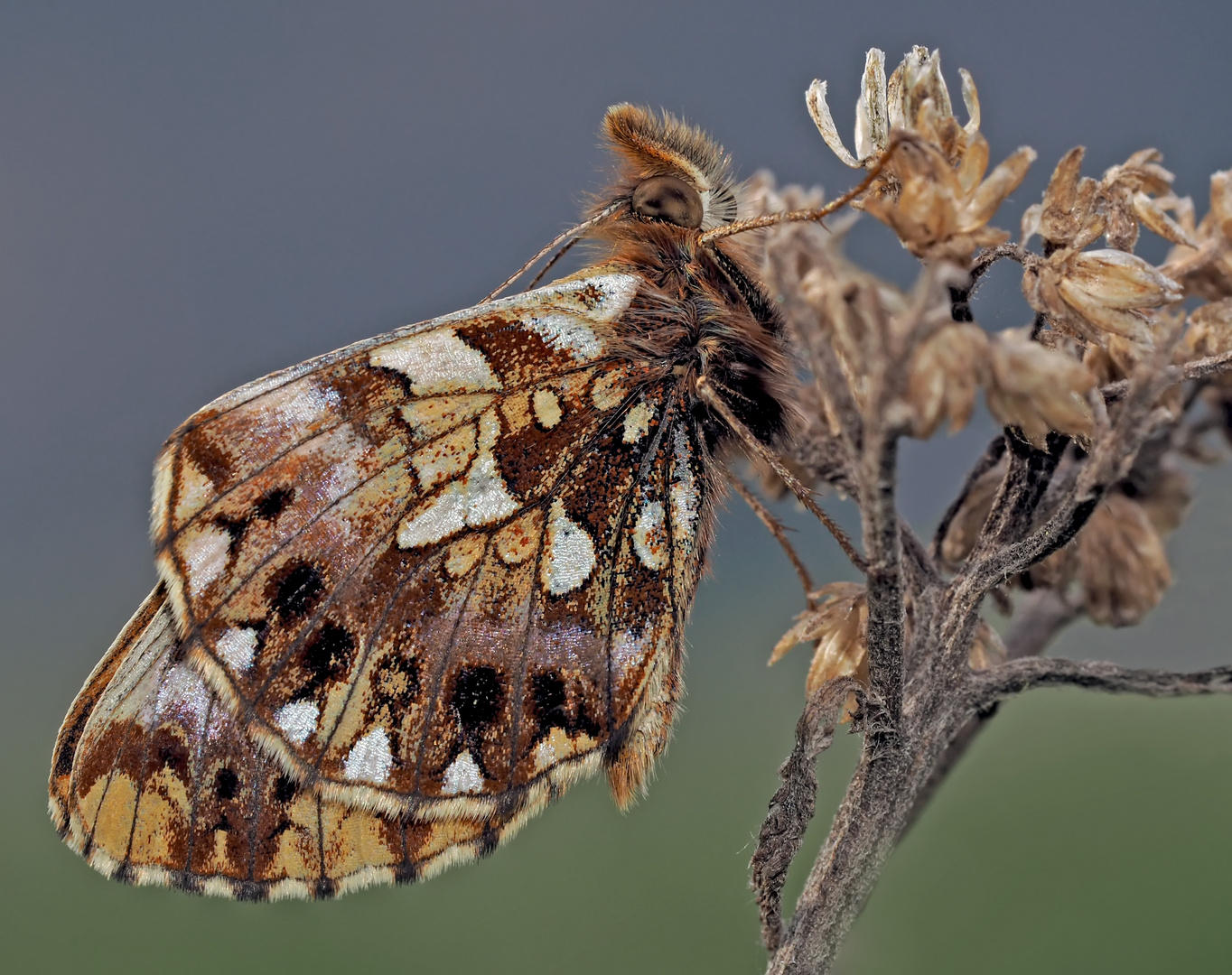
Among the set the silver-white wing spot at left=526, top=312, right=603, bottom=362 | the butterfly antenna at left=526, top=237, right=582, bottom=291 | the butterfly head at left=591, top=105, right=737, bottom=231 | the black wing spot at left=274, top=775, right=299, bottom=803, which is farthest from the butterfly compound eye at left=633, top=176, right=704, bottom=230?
the black wing spot at left=274, top=775, right=299, bottom=803

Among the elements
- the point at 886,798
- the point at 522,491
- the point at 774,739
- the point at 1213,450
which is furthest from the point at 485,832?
the point at 774,739

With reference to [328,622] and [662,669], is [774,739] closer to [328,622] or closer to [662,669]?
[662,669]

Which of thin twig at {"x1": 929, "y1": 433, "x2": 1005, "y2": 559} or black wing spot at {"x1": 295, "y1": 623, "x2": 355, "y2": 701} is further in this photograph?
black wing spot at {"x1": 295, "y1": 623, "x2": 355, "y2": 701}

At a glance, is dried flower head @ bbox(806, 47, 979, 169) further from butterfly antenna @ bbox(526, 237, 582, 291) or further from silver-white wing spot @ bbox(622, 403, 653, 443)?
butterfly antenna @ bbox(526, 237, 582, 291)

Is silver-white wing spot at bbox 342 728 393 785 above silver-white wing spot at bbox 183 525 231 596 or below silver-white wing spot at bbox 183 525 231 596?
below

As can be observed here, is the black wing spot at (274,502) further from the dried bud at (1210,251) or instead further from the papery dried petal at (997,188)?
the dried bud at (1210,251)

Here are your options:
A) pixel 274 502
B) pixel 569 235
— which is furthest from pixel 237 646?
pixel 569 235

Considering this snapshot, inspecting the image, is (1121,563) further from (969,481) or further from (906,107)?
(906,107)
